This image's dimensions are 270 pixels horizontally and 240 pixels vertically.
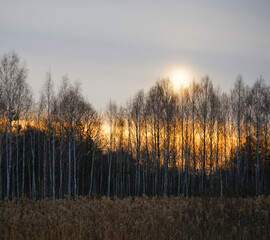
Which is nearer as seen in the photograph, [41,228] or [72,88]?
[41,228]

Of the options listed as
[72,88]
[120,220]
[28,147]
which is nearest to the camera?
[120,220]

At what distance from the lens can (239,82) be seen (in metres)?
34.4

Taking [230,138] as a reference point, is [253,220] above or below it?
below

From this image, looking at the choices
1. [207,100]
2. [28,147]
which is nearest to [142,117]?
[207,100]

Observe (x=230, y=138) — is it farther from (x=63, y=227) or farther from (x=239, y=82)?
(x=63, y=227)

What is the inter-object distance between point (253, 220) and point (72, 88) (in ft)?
71.0

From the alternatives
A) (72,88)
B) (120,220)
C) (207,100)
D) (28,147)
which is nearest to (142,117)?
(207,100)

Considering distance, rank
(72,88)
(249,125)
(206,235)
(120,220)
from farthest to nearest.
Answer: (249,125), (72,88), (120,220), (206,235)

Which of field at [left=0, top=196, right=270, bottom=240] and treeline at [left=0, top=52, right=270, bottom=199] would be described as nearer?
field at [left=0, top=196, right=270, bottom=240]

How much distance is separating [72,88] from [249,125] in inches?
843

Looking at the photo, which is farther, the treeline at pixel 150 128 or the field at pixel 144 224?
the treeline at pixel 150 128

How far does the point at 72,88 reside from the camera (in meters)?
27.4

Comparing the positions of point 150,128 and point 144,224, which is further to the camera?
point 150,128

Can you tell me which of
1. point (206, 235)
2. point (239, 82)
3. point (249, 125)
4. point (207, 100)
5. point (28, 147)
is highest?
point (239, 82)
